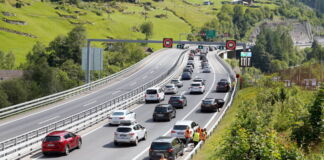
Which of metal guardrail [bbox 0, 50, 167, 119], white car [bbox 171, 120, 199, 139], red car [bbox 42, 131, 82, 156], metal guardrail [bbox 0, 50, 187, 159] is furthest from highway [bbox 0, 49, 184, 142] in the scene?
white car [bbox 171, 120, 199, 139]

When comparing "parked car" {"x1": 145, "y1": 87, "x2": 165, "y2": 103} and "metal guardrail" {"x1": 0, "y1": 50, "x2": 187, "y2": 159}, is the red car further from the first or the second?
"parked car" {"x1": 145, "y1": 87, "x2": 165, "y2": 103}

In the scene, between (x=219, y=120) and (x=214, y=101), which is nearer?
(x=219, y=120)

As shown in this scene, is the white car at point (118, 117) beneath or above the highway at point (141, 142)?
above

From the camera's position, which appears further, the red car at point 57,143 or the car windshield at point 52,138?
the car windshield at point 52,138

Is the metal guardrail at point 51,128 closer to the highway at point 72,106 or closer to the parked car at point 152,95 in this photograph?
the parked car at point 152,95

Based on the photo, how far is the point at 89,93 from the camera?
66.5 meters

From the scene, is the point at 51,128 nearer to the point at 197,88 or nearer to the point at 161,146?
the point at 161,146

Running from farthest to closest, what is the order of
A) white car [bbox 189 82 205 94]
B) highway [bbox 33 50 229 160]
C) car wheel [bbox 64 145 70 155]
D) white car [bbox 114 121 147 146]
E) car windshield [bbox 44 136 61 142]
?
white car [bbox 189 82 205 94] → white car [bbox 114 121 147 146] → highway [bbox 33 50 229 160] → car wheel [bbox 64 145 70 155] → car windshield [bbox 44 136 61 142]

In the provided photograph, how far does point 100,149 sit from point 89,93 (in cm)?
3388

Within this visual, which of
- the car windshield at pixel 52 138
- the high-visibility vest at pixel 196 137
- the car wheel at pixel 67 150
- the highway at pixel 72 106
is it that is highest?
the car windshield at pixel 52 138

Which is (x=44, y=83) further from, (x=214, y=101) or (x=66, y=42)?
(x=214, y=101)

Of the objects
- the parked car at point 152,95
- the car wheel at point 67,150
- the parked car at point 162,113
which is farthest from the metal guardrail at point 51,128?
the parked car at point 162,113

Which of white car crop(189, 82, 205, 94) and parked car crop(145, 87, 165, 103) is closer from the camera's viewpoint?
Answer: parked car crop(145, 87, 165, 103)

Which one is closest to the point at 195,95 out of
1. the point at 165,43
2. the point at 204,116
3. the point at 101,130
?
the point at 165,43
